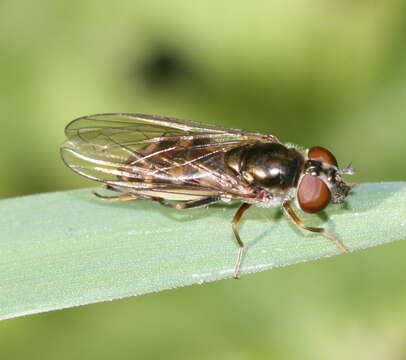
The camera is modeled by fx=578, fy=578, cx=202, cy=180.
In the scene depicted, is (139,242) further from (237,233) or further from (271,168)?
(271,168)

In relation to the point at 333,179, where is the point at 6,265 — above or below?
below

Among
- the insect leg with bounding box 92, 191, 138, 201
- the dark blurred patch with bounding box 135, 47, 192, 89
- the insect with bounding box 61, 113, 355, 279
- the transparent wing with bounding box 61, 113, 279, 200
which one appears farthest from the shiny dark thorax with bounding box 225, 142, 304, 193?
the dark blurred patch with bounding box 135, 47, 192, 89

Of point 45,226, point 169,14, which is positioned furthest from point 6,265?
point 169,14

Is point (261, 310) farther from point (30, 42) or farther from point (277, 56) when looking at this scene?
point (30, 42)

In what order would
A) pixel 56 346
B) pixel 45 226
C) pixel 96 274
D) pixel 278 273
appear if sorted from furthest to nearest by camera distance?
1. pixel 278 273
2. pixel 56 346
3. pixel 45 226
4. pixel 96 274

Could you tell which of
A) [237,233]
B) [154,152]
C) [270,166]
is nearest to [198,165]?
[154,152]
